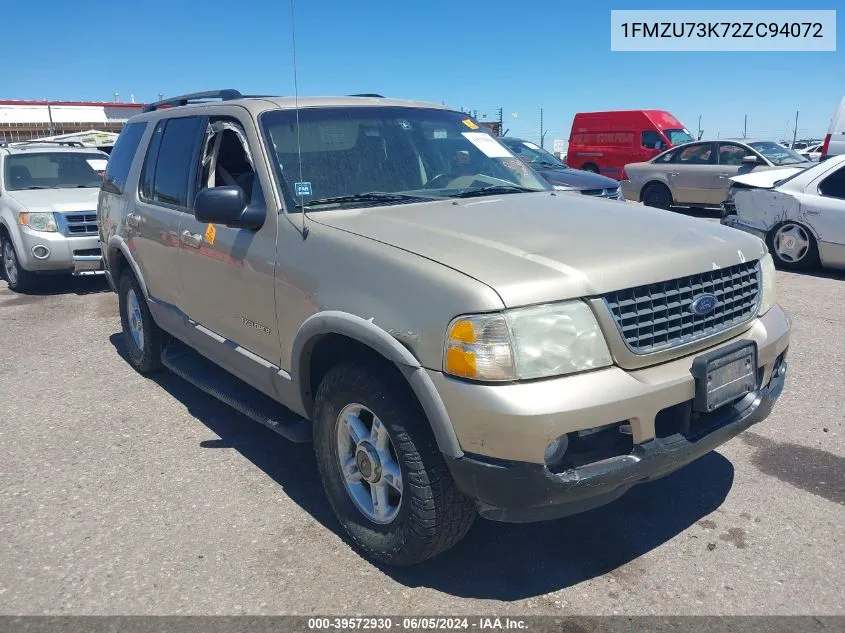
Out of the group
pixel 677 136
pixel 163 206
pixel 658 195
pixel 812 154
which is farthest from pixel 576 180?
pixel 812 154

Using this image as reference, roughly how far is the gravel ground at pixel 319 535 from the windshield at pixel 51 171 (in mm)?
5819

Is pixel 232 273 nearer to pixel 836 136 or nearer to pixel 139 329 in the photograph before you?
pixel 139 329

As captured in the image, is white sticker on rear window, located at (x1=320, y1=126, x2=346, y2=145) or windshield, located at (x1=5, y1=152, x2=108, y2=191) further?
windshield, located at (x1=5, y1=152, x2=108, y2=191)

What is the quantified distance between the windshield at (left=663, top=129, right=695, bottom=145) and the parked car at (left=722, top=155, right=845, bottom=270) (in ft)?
34.0

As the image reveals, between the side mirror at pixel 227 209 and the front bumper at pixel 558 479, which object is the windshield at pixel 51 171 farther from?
the front bumper at pixel 558 479

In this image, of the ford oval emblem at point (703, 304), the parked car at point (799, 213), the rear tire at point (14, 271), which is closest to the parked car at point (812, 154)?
the parked car at point (799, 213)

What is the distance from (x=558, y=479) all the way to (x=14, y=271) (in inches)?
350

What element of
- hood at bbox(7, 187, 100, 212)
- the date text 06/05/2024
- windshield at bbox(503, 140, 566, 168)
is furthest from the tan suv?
windshield at bbox(503, 140, 566, 168)

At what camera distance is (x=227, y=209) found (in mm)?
3449

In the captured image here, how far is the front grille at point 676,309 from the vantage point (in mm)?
2672

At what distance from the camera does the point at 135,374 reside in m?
5.77

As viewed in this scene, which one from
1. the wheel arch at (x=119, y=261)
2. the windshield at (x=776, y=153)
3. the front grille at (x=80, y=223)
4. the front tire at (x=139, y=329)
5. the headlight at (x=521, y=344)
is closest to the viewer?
the headlight at (x=521, y=344)

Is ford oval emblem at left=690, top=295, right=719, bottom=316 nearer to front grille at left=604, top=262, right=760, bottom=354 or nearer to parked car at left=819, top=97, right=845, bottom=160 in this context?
front grille at left=604, top=262, right=760, bottom=354

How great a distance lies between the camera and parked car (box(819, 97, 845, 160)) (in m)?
11.5
